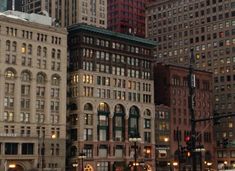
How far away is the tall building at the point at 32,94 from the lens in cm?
14450

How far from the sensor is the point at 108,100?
6555 inches

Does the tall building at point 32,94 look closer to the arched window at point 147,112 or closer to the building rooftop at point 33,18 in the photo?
the building rooftop at point 33,18

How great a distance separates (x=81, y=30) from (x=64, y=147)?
114 feet

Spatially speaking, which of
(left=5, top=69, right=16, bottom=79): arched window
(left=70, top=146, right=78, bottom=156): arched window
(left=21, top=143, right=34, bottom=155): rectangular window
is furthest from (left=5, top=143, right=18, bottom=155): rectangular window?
(left=70, top=146, right=78, bottom=156): arched window

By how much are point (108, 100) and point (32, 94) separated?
26.1 meters

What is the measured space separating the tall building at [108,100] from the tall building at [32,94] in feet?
19.3

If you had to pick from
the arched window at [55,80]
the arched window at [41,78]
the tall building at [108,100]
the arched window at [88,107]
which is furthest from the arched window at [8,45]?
the arched window at [88,107]

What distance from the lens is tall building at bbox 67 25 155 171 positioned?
16038 cm

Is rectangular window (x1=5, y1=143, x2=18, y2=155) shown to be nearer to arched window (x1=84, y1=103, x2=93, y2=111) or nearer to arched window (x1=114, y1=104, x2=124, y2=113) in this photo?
arched window (x1=84, y1=103, x2=93, y2=111)

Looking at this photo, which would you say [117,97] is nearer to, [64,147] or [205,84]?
[64,147]

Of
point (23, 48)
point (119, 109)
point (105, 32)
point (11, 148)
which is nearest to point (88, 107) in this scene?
point (119, 109)

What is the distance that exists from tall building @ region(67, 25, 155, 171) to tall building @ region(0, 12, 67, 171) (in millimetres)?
5870

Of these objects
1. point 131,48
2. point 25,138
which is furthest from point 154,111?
point 25,138

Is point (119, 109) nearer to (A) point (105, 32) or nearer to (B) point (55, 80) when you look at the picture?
(A) point (105, 32)
